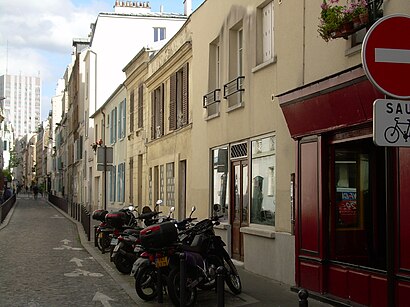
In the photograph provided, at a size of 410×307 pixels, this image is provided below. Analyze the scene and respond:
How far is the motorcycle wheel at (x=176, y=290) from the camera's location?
29.9 ft

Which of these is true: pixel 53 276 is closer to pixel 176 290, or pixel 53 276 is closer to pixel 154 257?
pixel 154 257

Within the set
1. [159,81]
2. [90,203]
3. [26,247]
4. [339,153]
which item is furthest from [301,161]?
[90,203]

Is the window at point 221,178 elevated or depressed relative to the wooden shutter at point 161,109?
depressed

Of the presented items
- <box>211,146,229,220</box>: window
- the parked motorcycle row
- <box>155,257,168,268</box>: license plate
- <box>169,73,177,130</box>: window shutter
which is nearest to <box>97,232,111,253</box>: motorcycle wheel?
<box>211,146,229,220</box>: window

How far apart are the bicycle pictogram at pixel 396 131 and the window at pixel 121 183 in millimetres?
26556

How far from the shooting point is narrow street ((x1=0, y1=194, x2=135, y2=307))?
1025 cm

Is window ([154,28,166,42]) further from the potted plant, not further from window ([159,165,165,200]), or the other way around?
the potted plant

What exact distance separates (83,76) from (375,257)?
43.0 meters

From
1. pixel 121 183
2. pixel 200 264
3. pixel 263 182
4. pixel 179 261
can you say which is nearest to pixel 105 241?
pixel 263 182

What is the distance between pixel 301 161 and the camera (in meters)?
10.0

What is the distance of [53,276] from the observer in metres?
12.9

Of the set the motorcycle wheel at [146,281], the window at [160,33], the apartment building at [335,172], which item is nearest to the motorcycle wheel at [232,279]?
the apartment building at [335,172]

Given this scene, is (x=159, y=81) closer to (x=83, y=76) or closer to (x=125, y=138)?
(x=125, y=138)

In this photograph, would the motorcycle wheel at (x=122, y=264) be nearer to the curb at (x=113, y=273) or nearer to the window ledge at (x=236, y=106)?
the curb at (x=113, y=273)
